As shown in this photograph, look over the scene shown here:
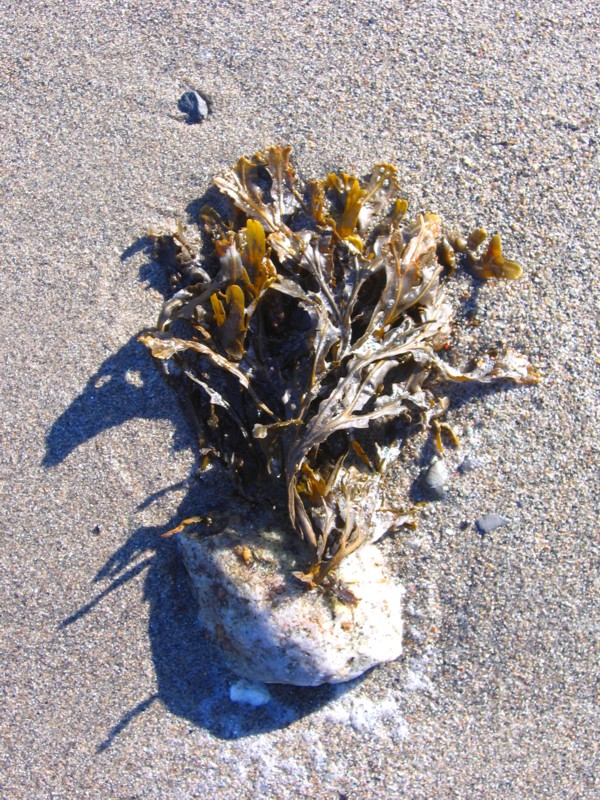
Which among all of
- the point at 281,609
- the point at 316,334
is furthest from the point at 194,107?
the point at 281,609

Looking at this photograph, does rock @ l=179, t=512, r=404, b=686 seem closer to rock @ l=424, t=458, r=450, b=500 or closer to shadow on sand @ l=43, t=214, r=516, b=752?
shadow on sand @ l=43, t=214, r=516, b=752

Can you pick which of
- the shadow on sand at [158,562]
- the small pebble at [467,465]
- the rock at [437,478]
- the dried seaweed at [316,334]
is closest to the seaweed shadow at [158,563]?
the shadow on sand at [158,562]

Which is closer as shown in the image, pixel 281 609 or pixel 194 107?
pixel 281 609

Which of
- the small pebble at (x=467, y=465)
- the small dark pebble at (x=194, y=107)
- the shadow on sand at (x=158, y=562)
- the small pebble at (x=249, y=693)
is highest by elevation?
the small dark pebble at (x=194, y=107)

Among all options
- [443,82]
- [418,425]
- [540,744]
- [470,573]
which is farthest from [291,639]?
[443,82]

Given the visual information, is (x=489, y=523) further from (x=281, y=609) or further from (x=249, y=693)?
(x=249, y=693)

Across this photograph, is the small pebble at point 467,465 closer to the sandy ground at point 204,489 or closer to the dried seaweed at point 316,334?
the sandy ground at point 204,489

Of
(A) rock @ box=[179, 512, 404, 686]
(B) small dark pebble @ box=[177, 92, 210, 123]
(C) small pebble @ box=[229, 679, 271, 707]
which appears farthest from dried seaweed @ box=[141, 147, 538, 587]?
(C) small pebble @ box=[229, 679, 271, 707]

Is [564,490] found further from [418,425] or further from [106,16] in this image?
[106,16]
